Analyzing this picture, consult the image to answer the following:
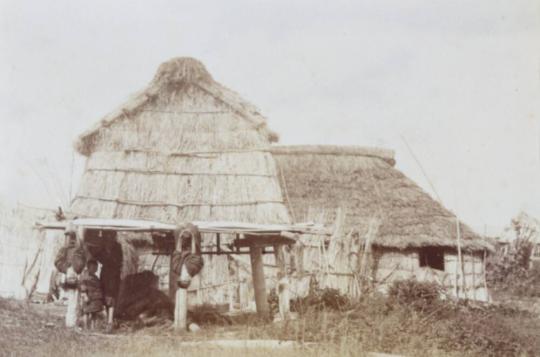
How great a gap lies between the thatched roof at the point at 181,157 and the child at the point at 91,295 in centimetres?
534

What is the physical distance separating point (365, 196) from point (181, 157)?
6.43 meters

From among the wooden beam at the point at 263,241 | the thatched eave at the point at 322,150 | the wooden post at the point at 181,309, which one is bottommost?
the wooden post at the point at 181,309

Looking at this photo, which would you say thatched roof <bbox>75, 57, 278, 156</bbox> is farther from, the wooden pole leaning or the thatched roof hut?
the wooden pole leaning

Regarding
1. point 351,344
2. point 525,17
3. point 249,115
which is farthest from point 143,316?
point 525,17

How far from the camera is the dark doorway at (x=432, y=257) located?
19.7m

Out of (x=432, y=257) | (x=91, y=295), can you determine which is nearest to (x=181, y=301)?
(x=91, y=295)

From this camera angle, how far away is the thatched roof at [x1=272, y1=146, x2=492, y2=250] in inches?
742

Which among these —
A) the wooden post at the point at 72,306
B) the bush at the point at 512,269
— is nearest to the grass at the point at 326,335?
the wooden post at the point at 72,306

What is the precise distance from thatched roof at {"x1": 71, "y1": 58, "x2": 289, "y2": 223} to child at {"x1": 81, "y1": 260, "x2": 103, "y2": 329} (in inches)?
210

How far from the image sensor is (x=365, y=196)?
2077 cm

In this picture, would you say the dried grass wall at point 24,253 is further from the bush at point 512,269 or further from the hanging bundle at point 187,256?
the bush at point 512,269

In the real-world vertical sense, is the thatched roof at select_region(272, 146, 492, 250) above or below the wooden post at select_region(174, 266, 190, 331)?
above

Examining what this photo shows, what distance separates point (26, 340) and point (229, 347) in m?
2.70

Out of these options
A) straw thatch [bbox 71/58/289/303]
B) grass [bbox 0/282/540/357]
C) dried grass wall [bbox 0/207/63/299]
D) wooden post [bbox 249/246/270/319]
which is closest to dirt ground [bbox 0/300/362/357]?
grass [bbox 0/282/540/357]
